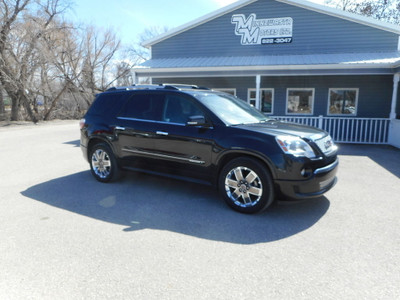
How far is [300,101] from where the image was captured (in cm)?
1362

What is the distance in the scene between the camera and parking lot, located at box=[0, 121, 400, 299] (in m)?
2.52

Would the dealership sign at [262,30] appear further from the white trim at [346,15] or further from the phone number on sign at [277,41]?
the white trim at [346,15]

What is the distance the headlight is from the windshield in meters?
0.85

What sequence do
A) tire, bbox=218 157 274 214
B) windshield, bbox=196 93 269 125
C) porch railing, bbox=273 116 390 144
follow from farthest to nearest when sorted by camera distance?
porch railing, bbox=273 116 390 144, windshield, bbox=196 93 269 125, tire, bbox=218 157 274 214

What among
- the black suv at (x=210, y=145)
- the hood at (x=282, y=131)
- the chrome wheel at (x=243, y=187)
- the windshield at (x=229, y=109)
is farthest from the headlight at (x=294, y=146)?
the windshield at (x=229, y=109)

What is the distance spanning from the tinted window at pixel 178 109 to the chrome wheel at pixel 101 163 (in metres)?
1.61

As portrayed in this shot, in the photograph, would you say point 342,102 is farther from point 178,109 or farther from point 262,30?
point 178,109

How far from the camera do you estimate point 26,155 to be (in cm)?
866

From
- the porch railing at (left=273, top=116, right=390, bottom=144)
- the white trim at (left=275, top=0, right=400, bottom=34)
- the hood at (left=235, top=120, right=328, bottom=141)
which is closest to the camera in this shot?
the hood at (left=235, top=120, right=328, bottom=141)

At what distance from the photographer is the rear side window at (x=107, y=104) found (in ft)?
18.2

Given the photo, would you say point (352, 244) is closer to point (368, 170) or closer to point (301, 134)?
point (301, 134)

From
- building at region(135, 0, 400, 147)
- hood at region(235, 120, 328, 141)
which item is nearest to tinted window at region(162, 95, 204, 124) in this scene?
hood at region(235, 120, 328, 141)

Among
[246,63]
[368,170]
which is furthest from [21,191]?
[246,63]

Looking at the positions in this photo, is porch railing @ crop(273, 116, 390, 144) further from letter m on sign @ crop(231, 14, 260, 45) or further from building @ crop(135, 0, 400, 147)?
letter m on sign @ crop(231, 14, 260, 45)
